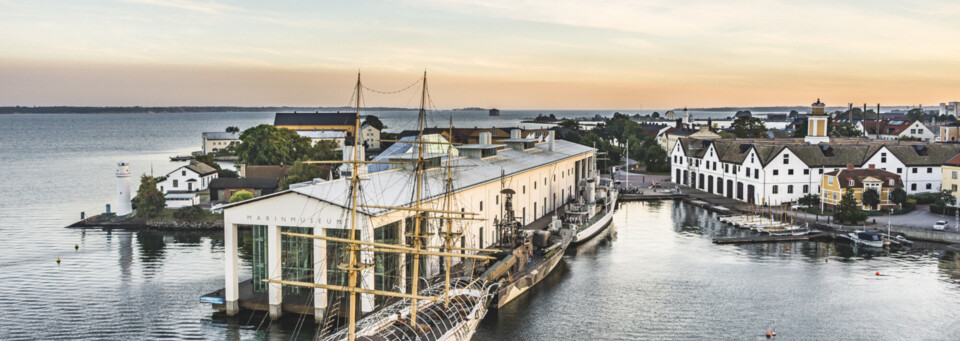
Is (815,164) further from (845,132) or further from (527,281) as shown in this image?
(845,132)

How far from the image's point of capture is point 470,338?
88.5 ft

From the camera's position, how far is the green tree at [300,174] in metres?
59.4

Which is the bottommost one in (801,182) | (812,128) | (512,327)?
(512,327)

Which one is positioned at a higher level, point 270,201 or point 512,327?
point 270,201

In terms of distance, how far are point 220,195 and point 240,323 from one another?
112ft

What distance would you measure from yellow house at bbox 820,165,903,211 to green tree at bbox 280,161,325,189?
40.6 m

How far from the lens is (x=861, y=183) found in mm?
55906

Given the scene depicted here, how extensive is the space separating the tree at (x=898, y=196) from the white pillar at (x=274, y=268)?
46099 mm

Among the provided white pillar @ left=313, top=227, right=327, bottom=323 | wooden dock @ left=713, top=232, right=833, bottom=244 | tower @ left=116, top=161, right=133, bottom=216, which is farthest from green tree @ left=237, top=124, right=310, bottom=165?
white pillar @ left=313, top=227, right=327, bottom=323

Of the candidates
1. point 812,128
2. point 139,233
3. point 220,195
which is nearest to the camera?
point 139,233

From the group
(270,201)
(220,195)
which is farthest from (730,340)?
(220,195)

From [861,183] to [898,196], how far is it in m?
2.59

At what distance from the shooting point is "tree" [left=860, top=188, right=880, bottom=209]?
54.7 metres

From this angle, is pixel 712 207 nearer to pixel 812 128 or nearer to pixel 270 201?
pixel 812 128
